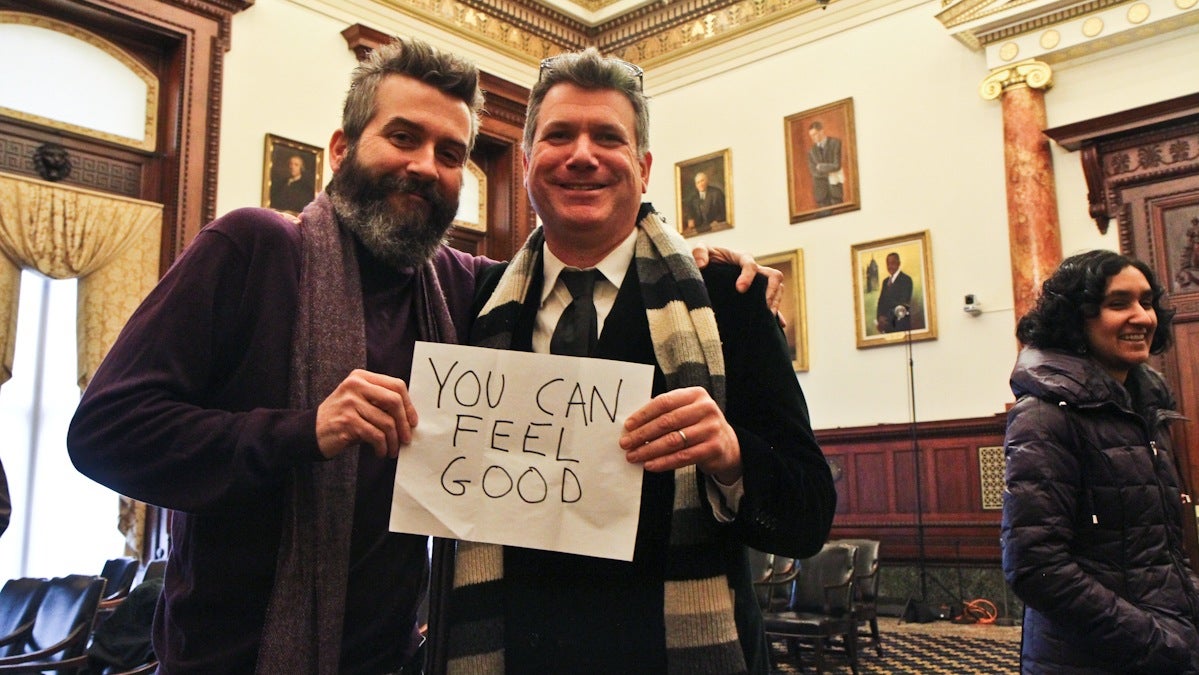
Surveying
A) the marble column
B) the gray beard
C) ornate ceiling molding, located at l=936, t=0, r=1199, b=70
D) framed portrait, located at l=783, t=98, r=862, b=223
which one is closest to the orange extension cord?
the marble column

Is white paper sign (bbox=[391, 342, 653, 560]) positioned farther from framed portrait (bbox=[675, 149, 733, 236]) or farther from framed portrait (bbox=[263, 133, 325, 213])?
framed portrait (bbox=[675, 149, 733, 236])

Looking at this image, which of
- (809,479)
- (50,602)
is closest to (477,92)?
(809,479)

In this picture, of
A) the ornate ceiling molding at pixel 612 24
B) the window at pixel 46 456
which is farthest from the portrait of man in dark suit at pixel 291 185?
the ornate ceiling molding at pixel 612 24

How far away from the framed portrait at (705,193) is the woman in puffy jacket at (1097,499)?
1009cm

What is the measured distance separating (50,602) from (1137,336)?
6022mm

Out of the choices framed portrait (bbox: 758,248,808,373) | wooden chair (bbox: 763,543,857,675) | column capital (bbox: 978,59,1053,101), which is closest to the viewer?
wooden chair (bbox: 763,543,857,675)

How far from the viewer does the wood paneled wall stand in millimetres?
10266

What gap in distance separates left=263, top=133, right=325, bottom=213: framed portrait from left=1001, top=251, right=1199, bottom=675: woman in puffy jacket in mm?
8783

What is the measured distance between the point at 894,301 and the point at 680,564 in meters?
10.2

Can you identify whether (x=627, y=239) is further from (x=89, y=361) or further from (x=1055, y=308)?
(x=89, y=361)

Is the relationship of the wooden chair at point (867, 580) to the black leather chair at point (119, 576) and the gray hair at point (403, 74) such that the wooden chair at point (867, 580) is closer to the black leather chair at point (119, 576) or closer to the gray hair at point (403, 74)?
the black leather chair at point (119, 576)

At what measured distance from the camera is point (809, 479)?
5.32 ft

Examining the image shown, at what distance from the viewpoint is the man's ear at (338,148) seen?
204cm

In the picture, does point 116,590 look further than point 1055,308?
Yes
